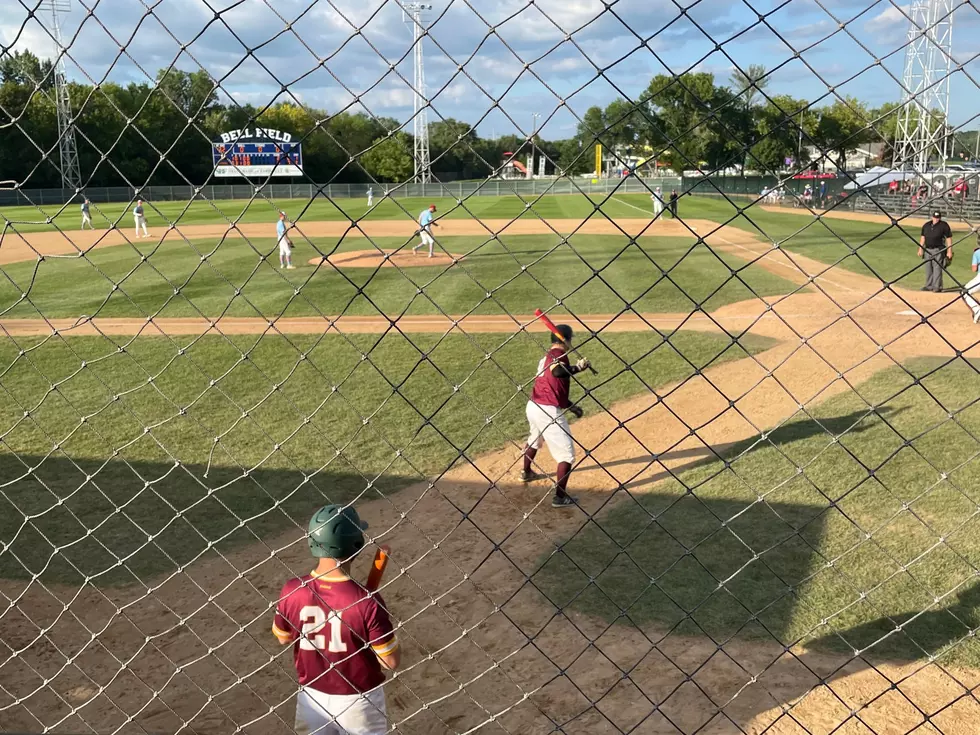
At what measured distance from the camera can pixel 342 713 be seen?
3477 millimetres

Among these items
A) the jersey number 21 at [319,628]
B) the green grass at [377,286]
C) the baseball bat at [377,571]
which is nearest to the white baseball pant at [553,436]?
the baseball bat at [377,571]

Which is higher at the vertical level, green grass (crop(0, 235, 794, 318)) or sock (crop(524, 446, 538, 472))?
sock (crop(524, 446, 538, 472))

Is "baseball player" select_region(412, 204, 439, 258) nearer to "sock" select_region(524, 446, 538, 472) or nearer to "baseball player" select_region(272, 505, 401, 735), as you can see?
"baseball player" select_region(272, 505, 401, 735)

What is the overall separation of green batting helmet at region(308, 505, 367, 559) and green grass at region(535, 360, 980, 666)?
1.63 m

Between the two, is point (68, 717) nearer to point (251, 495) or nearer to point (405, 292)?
point (251, 495)

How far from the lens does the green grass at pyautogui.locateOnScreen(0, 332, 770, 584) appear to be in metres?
6.25

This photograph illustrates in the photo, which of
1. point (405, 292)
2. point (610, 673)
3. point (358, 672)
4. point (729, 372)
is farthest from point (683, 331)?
point (358, 672)

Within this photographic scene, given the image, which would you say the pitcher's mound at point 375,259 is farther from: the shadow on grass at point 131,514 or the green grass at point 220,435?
the shadow on grass at point 131,514

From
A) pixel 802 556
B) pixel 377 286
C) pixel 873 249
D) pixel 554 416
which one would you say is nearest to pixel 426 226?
pixel 554 416

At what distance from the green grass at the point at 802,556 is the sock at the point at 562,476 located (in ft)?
1.48

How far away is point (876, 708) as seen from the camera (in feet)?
14.8

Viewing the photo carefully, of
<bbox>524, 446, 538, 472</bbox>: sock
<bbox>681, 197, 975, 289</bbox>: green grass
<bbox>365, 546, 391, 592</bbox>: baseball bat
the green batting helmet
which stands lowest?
<bbox>524, 446, 538, 472</bbox>: sock

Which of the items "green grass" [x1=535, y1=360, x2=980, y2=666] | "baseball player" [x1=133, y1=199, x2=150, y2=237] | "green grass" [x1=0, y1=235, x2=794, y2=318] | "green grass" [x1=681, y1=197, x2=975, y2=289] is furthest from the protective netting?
"baseball player" [x1=133, y1=199, x2=150, y2=237]

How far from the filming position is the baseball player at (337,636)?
3.31 metres
